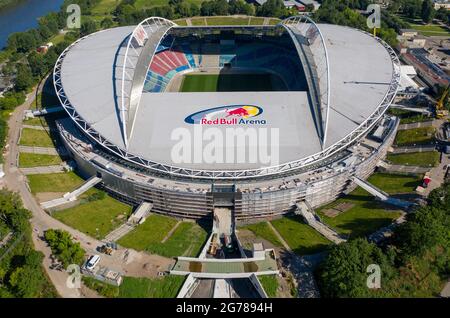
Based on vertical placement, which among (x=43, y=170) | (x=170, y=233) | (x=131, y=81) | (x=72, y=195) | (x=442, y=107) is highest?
(x=131, y=81)

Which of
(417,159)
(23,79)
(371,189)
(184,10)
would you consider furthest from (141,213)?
(184,10)

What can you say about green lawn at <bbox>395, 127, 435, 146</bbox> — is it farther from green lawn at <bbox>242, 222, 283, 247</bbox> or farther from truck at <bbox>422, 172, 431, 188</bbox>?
green lawn at <bbox>242, 222, 283, 247</bbox>

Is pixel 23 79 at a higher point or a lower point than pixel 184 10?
lower

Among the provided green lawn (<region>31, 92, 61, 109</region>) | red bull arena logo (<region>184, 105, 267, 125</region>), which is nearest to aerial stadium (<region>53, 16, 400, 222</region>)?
red bull arena logo (<region>184, 105, 267, 125</region>)

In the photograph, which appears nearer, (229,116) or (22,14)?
(229,116)

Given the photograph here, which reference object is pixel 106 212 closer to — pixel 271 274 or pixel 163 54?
pixel 271 274

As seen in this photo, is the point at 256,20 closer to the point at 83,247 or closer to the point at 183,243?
the point at 183,243
